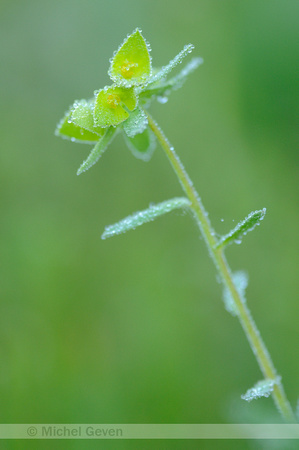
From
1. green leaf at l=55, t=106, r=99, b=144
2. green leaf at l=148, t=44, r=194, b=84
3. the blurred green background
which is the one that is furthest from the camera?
the blurred green background

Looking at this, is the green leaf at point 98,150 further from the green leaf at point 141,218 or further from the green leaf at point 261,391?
the green leaf at point 261,391

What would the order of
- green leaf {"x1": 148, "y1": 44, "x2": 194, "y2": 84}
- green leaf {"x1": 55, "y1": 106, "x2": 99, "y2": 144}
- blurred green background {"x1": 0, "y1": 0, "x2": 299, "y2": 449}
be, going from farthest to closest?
blurred green background {"x1": 0, "y1": 0, "x2": 299, "y2": 449} → green leaf {"x1": 55, "y1": 106, "x2": 99, "y2": 144} → green leaf {"x1": 148, "y1": 44, "x2": 194, "y2": 84}

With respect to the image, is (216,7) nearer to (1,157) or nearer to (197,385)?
(1,157)

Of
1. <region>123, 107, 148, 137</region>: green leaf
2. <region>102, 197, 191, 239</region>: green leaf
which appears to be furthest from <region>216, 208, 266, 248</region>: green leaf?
<region>123, 107, 148, 137</region>: green leaf

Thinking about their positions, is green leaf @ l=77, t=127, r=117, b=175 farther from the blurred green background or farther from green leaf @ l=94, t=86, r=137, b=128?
the blurred green background

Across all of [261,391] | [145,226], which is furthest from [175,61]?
[145,226]

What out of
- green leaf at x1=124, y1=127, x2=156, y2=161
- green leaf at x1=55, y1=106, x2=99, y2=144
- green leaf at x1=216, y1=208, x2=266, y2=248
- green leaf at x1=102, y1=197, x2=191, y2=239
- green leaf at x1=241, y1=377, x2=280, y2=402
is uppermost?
green leaf at x1=124, y1=127, x2=156, y2=161
